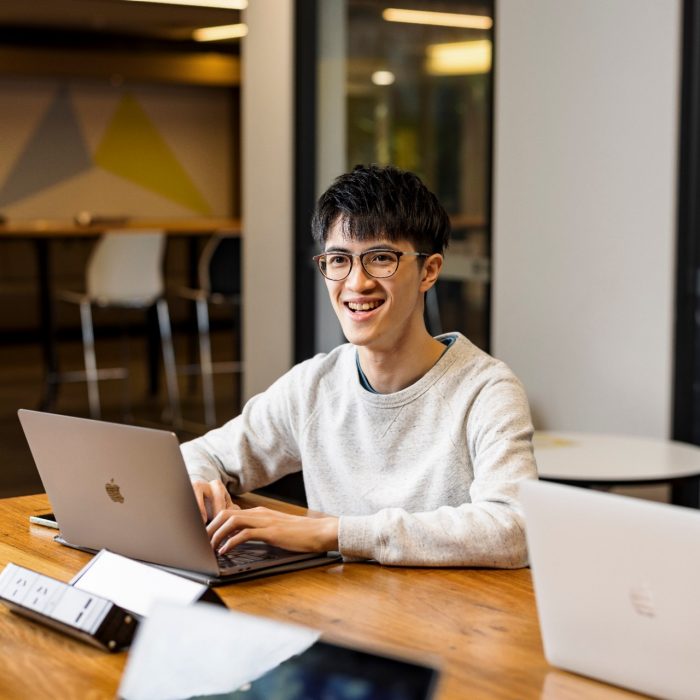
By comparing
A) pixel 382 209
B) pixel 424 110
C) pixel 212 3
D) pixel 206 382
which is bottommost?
pixel 206 382

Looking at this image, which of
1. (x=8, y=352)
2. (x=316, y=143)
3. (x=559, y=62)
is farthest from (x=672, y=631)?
(x=8, y=352)

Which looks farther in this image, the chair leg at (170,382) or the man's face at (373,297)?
the chair leg at (170,382)

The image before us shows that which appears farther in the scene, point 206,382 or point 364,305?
point 206,382

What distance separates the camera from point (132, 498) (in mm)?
1640

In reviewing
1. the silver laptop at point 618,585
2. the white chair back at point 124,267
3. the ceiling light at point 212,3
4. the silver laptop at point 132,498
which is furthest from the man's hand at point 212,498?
the ceiling light at point 212,3

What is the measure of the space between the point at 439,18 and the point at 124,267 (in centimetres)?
271

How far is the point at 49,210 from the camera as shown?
11508 mm

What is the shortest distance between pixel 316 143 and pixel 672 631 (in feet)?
14.4

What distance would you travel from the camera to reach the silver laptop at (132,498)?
1.58 m

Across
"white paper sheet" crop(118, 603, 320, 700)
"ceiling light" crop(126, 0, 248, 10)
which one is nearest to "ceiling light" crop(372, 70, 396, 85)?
"white paper sheet" crop(118, 603, 320, 700)

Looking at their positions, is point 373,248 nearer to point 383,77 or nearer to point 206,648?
point 206,648

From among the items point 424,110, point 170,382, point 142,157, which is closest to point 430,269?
point 424,110

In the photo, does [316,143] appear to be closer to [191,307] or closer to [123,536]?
[123,536]

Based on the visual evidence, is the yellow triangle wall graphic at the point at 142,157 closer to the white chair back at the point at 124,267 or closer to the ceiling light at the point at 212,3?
the ceiling light at the point at 212,3
